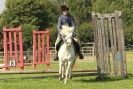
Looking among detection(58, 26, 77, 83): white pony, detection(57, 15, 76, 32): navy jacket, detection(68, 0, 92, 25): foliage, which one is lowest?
detection(58, 26, 77, 83): white pony

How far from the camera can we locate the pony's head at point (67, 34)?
14.8 m

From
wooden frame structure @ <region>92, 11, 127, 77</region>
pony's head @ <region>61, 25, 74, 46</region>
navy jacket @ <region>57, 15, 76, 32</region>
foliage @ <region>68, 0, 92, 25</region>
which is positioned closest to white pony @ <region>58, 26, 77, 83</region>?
pony's head @ <region>61, 25, 74, 46</region>

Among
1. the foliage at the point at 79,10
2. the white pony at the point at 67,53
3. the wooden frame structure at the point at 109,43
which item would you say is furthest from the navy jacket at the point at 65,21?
the foliage at the point at 79,10

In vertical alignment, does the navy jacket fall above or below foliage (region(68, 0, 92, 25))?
below

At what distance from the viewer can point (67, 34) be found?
14.9 meters

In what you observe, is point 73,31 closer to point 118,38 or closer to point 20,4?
point 118,38

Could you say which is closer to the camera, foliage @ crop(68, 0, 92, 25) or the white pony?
the white pony

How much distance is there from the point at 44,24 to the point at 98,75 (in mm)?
63573

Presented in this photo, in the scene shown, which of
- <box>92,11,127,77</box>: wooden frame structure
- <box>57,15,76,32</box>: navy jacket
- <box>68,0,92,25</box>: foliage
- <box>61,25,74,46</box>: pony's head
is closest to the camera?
<box>61,25,74,46</box>: pony's head

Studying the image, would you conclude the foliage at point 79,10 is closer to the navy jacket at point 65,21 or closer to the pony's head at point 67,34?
the navy jacket at point 65,21

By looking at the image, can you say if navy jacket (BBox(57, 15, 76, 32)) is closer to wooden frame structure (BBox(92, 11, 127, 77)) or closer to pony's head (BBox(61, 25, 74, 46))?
pony's head (BBox(61, 25, 74, 46))

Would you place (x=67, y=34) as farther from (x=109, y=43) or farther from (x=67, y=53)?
(x=109, y=43)

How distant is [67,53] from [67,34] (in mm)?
666

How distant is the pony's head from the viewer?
48.6 ft
